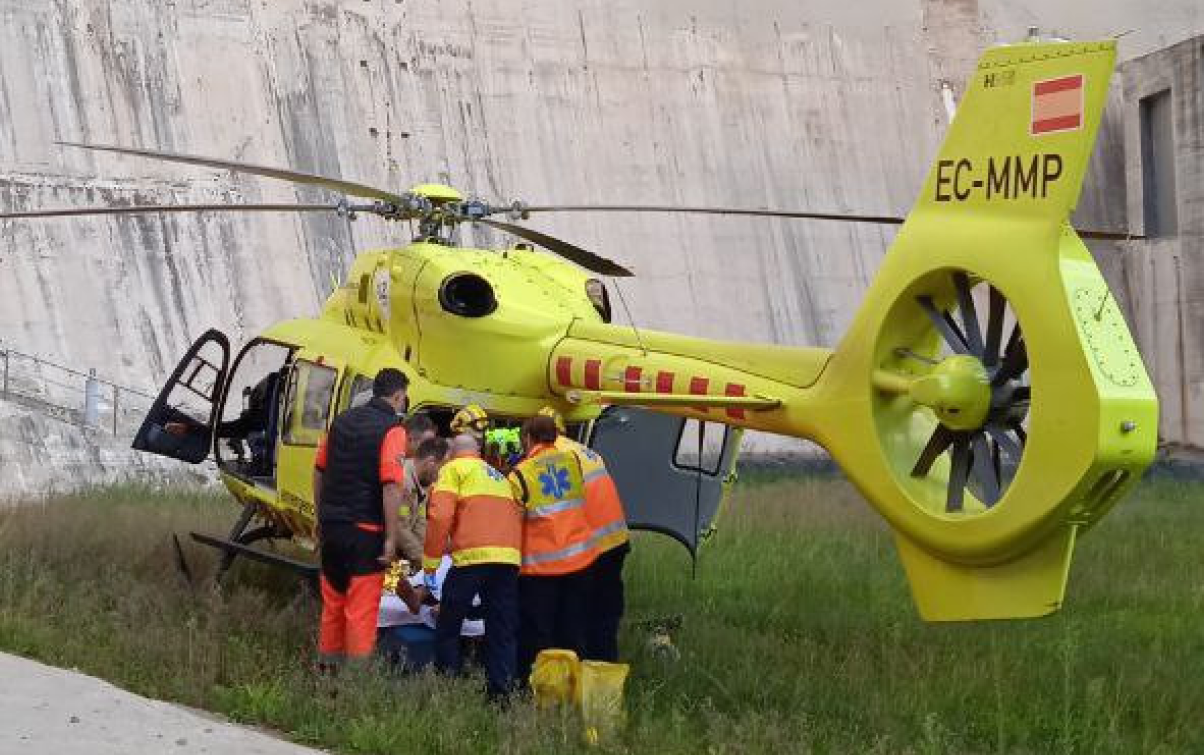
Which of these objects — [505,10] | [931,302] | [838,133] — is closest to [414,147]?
[505,10]

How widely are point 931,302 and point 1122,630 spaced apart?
442cm

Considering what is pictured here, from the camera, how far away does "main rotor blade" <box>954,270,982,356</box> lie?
26.0ft

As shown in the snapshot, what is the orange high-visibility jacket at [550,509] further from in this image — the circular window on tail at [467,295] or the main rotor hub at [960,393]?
the main rotor hub at [960,393]

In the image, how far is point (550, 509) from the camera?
9.02 m

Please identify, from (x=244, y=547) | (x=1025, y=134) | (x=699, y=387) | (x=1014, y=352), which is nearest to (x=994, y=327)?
(x=1014, y=352)

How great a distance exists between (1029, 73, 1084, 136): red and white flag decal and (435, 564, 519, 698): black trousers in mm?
3387

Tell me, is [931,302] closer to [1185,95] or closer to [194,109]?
[194,109]

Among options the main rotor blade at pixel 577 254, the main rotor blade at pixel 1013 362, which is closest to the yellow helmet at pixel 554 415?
the main rotor blade at pixel 577 254

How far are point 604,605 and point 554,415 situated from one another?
108cm

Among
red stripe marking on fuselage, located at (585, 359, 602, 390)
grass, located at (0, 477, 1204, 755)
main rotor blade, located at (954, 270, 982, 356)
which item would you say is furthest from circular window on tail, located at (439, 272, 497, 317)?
main rotor blade, located at (954, 270, 982, 356)

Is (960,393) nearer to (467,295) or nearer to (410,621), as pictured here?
(410,621)

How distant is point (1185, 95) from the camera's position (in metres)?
29.0

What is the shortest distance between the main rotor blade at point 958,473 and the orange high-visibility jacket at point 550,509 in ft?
6.61

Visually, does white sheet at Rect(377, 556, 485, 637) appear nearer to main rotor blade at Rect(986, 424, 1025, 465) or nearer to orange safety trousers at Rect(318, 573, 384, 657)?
orange safety trousers at Rect(318, 573, 384, 657)
